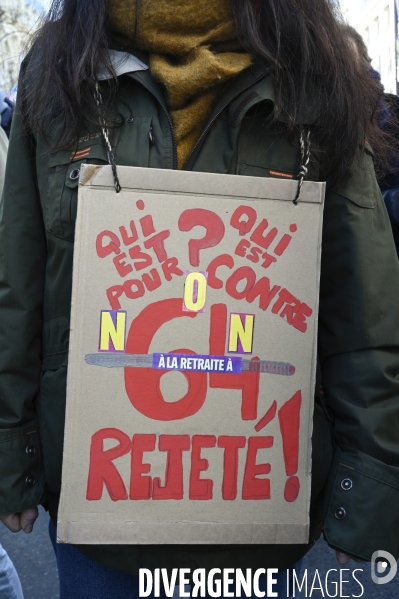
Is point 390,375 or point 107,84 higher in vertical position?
point 107,84

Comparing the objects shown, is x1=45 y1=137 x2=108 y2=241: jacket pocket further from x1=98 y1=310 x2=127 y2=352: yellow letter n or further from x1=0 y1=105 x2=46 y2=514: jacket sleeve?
x1=98 y1=310 x2=127 y2=352: yellow letter n

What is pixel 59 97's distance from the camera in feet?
4.31

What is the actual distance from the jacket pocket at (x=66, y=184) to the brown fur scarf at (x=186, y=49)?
155 mm

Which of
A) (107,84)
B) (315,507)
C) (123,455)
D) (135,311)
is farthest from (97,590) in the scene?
(107,84)

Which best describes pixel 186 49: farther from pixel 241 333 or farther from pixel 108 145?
pixel 241 333

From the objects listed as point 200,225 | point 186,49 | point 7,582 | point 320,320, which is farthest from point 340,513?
point 7,582

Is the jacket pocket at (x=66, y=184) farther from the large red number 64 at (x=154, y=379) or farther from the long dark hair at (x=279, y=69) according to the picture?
the large red number 64 at (x=154, y=379)

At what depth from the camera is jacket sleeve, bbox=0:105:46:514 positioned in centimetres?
132

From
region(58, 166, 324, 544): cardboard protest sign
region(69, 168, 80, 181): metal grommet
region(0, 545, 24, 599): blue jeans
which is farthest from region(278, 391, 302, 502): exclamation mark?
region(0, 545, 24, 599): blue jeans

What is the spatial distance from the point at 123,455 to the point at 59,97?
0.65m

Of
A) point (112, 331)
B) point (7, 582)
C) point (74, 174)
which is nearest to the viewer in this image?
point (112, 331)

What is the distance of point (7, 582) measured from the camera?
1975 mm

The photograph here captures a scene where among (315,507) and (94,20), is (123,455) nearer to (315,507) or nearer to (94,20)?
(315,507)

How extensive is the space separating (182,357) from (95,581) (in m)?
0.47
